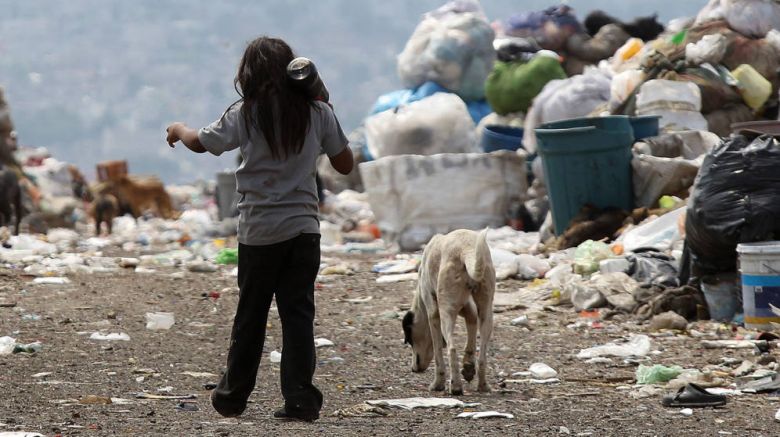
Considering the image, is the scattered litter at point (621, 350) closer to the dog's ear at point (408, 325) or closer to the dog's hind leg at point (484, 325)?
the dog's ear at point (408, 325)

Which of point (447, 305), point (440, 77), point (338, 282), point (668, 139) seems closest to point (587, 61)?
point (440, 77)

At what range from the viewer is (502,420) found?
14.2 ft

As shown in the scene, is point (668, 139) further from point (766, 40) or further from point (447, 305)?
point (447, 305)

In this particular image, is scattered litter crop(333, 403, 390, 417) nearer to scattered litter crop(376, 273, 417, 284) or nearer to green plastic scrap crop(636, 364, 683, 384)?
green plastic scrap crop(636, 364, 683, 384)

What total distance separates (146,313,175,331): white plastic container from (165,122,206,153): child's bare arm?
315 centimetres

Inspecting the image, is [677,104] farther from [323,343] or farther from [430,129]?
[323,343]

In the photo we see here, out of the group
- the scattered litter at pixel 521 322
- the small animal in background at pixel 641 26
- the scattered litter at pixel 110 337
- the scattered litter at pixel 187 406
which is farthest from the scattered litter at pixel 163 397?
the small animal in background at pixel 641 26

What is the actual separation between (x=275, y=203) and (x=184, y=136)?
15.3 inches

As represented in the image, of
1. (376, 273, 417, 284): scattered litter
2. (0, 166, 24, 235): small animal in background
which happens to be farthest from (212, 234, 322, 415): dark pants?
(0, 166, 24, 235): small animal in background

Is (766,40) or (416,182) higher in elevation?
(766,40)

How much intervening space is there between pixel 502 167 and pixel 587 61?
12.2 ft

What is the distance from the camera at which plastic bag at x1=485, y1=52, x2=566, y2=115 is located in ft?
43.9

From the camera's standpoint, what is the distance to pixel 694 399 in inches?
185

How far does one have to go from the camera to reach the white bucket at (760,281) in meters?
6.26
